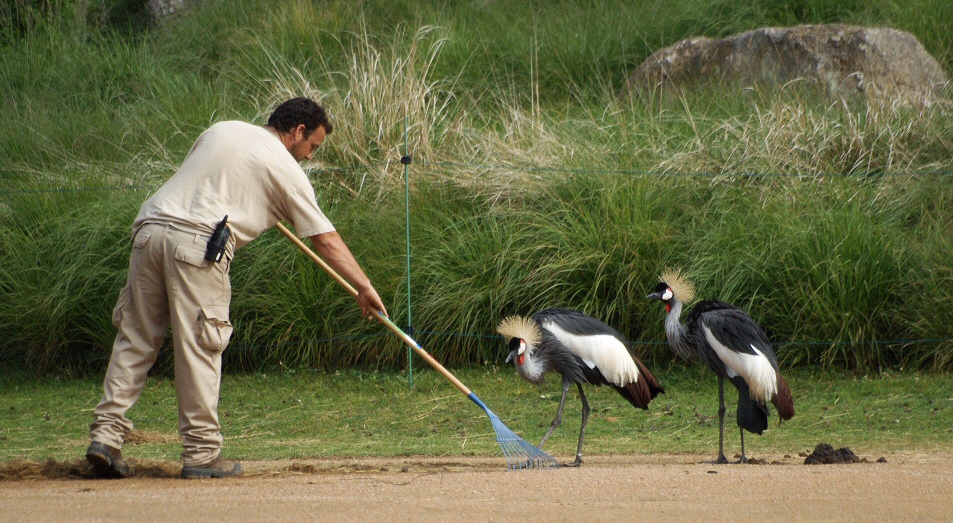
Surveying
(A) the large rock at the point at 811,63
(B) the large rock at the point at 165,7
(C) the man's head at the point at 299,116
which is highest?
(B) the large rock at the point at 165,7

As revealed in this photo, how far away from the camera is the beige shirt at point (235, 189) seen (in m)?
4.94

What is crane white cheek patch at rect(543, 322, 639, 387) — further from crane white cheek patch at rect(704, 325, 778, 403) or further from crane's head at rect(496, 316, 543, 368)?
crane white cheek patch at rect(704, 325, 778, 403)

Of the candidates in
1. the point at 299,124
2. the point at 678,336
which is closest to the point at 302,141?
the point at 299,124

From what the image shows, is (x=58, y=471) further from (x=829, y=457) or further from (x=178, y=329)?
(x=829, y=457)

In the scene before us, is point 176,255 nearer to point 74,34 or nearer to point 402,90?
point 402,90

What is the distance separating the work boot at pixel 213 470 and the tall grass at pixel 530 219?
361 cm

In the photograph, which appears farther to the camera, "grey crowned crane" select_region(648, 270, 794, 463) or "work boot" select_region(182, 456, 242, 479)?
"grey crowned crane" select_region(648, 270, 794, 463)

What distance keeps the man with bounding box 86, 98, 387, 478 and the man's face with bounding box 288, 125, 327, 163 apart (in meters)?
0.21

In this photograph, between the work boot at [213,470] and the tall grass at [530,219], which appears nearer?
the work boot at [213,470]

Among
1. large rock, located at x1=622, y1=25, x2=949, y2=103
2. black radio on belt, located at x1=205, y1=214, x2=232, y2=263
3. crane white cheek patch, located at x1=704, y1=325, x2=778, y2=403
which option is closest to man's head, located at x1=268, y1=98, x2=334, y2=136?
black radio on belt, located at x1=205, y1=214, x2=232, y2=263

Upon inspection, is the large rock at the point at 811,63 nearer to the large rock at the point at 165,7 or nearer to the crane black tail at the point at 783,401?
the crane black tail at the point at 783,401

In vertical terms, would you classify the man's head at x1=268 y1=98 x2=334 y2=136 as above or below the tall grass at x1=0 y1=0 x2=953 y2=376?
above

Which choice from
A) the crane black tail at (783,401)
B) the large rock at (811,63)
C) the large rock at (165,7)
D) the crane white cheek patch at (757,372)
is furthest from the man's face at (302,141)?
the large rock at (165,7)

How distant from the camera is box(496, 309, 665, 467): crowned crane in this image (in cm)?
613
